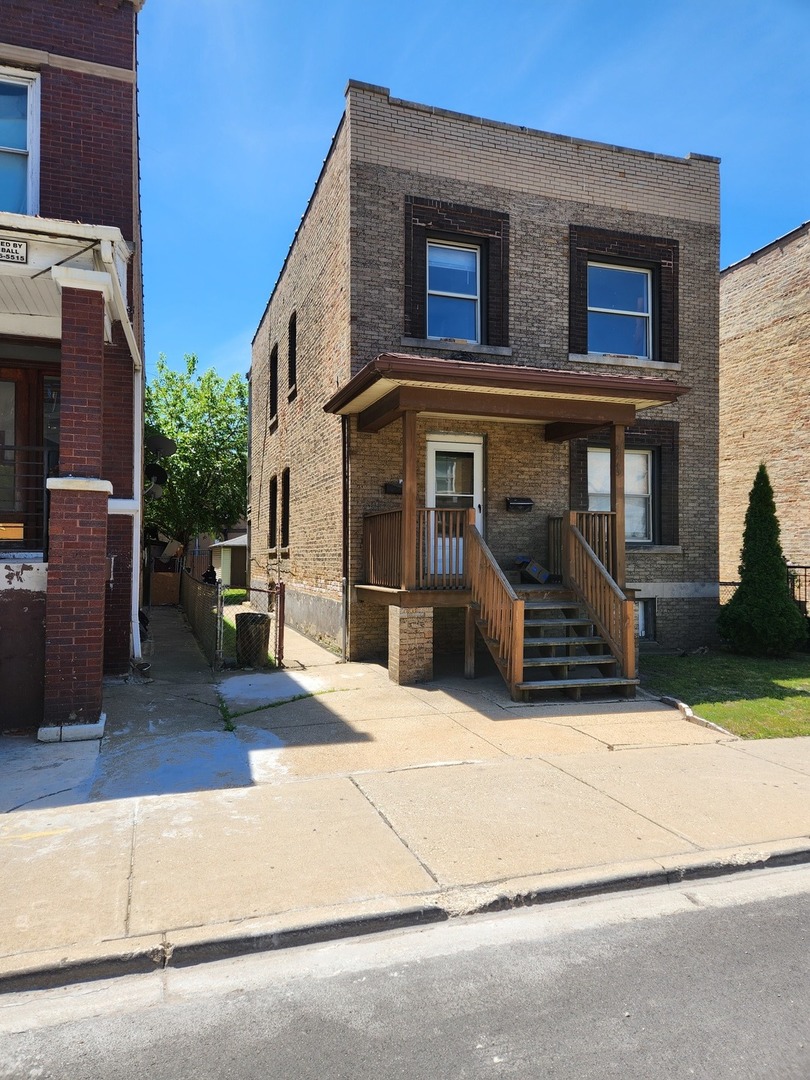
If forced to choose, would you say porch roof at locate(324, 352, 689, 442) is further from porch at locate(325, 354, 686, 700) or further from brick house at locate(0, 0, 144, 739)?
brick house at locate(0, 0, 144, 739)

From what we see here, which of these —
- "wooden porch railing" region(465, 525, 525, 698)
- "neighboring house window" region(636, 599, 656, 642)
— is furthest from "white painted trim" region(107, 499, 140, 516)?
"neighboring house window" region(636, 599, 656, 642)

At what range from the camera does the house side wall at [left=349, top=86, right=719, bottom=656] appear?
459 inches

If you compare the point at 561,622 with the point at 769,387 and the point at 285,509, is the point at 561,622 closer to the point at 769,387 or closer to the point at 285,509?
the point at 285,509

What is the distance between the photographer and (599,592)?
10062 mm

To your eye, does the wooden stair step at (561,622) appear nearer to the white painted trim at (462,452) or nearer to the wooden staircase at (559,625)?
the wooden staircase at (559,625)

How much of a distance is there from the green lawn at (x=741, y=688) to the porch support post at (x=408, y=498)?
3487mm

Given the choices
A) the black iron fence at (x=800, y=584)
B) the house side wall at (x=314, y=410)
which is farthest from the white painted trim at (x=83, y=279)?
the black iron fence at (x=800, y=584)

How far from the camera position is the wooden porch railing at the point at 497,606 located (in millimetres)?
8883

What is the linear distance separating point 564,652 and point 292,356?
9.39 metres

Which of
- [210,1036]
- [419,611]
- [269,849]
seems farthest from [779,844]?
[419,611]

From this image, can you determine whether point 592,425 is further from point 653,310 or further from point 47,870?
point 47,870

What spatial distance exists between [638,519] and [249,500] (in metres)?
13.1

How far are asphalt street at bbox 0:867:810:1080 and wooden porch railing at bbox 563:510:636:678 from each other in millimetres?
5586

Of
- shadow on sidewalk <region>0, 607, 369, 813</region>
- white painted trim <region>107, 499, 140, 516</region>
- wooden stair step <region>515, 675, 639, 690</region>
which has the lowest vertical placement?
shadow on sidewalk <region>0, 607, 369, 813</region>
